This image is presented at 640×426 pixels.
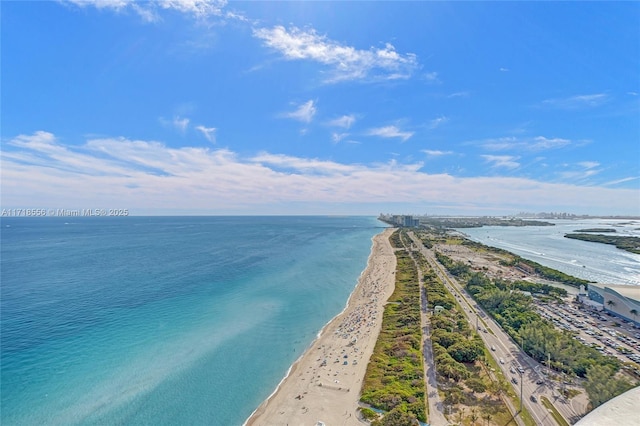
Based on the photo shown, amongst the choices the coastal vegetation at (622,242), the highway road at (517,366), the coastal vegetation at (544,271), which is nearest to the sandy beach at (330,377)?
the highway road at (517,366)

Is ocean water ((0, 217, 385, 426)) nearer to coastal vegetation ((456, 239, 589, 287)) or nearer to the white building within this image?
the white building

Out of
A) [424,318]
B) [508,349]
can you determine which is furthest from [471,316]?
→ [508,349]

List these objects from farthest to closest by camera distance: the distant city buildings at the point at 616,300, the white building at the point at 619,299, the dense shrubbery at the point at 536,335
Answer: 1. the distant city buildings at the point at 616,300
2. the white building at the point at 619,299
3. the dense shrubbery at the point at 536,335

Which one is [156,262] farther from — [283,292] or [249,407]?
[249,407]

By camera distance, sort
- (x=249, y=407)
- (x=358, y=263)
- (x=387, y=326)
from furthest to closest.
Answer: (x=358, y=263), (x=387, y=326), (x=249, y=407)

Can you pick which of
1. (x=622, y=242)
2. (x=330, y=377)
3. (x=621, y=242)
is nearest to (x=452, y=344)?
(x=330, y=377)

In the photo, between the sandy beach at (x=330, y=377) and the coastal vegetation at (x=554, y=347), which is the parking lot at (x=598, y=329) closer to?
the coastal vegetation at (x=554, y=347)

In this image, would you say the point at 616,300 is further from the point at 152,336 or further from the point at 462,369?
the point at 152,336
